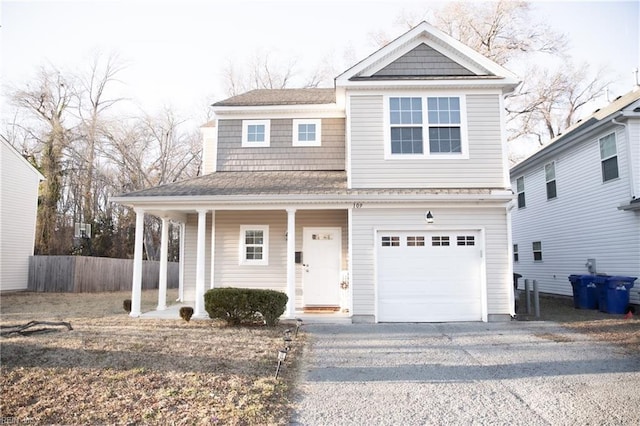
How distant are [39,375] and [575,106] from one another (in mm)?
28475

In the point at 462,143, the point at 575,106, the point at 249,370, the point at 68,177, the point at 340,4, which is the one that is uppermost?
the point at 575,106

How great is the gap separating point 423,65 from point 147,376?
8.94 meters

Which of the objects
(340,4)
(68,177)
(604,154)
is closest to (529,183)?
(604,154)

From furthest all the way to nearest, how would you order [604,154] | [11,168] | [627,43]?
[11,168], [627,43], [604,154]

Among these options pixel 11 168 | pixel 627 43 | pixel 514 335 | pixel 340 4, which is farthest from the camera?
pixel 11 168

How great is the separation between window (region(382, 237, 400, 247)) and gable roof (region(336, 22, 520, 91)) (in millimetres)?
3737

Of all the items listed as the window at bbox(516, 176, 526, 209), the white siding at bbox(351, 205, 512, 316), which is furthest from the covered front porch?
the window at bbox(516, 176, 526, 209)

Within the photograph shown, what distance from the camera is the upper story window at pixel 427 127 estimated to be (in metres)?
9.96

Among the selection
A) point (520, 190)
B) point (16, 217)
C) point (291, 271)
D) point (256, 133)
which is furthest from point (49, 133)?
point (520, 190)

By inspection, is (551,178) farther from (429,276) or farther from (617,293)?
(429,276)

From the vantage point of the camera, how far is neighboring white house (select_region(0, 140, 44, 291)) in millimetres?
16766

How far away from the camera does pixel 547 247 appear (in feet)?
51.5

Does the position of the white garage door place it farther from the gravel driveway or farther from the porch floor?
the gravel driveway

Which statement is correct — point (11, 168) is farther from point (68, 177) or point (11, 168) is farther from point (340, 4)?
point (340, 4)
